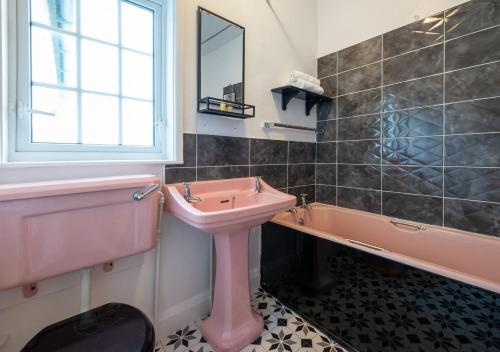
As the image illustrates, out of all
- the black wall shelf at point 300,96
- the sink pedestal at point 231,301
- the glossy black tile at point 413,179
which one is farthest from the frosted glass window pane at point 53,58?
the glossy black tile at point 413,179

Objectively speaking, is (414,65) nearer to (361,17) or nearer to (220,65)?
(361,17)

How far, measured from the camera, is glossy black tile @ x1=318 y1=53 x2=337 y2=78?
2203 mm

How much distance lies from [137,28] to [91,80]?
1.41 feet

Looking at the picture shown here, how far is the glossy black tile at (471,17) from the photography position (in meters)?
1.40

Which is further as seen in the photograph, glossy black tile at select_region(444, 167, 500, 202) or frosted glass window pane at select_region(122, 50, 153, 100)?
glossy black tile at select_region(444, 167, 500, 202)

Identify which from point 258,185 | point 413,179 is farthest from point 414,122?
point 258,185

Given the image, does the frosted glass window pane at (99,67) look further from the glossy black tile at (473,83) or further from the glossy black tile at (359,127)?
the glossy black tile at (473,83)

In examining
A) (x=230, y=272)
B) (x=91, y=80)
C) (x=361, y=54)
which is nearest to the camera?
(x=91, y=80)

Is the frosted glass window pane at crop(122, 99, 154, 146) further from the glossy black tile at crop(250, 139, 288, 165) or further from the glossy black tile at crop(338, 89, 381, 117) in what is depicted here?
the glossy black tile at crop(338, 89, 381, 117)

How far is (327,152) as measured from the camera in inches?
90.2

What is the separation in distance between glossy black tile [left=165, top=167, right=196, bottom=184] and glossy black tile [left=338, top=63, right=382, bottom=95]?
63.2 inches

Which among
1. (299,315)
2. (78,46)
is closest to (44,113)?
(78,46)

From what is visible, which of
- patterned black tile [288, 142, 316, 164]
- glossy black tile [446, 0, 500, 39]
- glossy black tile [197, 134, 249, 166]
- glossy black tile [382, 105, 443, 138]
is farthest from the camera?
patterned black tile [288, 142, 316, 164]

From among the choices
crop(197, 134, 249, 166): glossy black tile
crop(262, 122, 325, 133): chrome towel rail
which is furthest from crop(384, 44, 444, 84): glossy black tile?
crop(197, 134, 249, 166): glossy black tile
